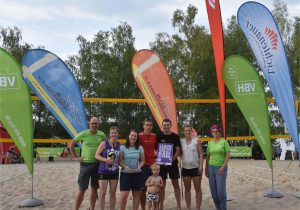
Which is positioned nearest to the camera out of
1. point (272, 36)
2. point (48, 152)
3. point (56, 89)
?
point (56, 89)

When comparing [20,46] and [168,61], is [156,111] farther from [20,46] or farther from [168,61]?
[20,46]

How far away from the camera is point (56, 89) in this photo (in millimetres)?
5477

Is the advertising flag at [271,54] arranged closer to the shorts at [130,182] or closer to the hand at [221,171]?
the hand at [221,171]

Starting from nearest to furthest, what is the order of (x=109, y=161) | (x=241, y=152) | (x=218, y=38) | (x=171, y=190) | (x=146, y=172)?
(x=109, y=161)
(x=146, y=172)
(x=218, y=38)
(x=171, y=190)
(x=241, y=152)

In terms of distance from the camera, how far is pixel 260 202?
211 inches

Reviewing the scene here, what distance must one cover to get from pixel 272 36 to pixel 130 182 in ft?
11.0

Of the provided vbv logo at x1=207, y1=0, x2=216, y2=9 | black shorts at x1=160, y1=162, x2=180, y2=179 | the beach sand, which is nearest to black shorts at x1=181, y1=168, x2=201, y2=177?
black shorts at x1=160, y1=162, x2=180, y2=179

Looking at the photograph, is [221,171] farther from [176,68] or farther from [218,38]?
[176,68]

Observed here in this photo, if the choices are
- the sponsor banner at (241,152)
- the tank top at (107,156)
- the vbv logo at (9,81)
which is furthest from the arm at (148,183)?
the sponsor banner at (241,152)

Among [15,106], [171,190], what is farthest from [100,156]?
[171,190]

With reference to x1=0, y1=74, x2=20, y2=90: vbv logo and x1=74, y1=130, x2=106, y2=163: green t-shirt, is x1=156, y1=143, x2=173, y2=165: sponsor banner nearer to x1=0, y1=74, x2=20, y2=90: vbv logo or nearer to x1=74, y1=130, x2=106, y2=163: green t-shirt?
x1=74, y1=130, x2=106, y2=163: green t-shirt

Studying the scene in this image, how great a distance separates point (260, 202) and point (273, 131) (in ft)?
54.7

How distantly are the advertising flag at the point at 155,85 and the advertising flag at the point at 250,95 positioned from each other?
114 cm

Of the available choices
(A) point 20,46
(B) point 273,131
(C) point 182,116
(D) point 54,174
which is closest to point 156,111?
(D) point 54,174
